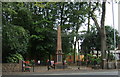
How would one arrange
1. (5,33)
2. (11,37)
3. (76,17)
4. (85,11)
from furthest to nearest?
(76,17) → (85,11) → (11,37) → (5,33)

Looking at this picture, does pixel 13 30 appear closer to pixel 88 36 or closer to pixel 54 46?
pixel 54 46

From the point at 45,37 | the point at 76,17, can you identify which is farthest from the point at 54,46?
the point at 76,17

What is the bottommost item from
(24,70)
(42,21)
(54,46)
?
(24,70)

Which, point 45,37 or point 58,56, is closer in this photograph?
point 58,56

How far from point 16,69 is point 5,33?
4.11 meters

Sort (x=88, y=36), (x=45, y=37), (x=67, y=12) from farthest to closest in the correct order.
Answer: (x=88, y=36) → (x=45, y=37) → (x=67, y=12)

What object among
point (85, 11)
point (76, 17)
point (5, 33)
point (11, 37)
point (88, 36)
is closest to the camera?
point (5, 33)

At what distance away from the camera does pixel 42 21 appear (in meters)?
31.5

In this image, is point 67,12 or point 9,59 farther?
point 67,12

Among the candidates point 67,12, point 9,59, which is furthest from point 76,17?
point 9,59

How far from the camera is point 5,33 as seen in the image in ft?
58.7

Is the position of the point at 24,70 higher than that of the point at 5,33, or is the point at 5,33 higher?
the point at 5,33

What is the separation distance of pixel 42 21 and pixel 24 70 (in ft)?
42.6

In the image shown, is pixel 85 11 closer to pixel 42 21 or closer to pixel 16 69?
pixel 42 21
